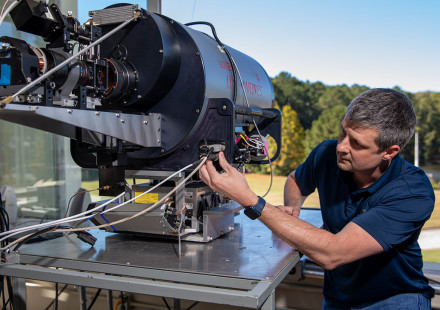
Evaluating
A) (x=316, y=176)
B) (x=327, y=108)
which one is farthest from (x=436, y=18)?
(x=316, y=176)

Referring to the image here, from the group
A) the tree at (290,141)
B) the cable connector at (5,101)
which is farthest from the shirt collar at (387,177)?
the tree at (290,141)

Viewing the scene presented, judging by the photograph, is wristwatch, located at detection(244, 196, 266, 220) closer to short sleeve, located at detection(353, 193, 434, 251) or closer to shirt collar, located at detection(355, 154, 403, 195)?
short sleeve, located at detection(353, 193, 434, 251)

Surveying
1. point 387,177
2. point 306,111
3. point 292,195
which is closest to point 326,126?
point 306,111

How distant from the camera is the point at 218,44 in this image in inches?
62.1

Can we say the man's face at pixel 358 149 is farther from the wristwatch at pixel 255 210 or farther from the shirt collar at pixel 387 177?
the wristwatch at pixel 255 210

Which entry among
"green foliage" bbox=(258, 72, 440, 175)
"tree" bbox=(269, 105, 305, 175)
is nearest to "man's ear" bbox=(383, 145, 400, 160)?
"green foliage" bbox=(258, 72, 440, 175)

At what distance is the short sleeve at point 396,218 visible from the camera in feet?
3.89

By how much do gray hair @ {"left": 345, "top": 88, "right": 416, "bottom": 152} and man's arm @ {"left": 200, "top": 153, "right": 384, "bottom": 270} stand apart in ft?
0.99

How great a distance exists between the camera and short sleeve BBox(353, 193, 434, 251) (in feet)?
3.89

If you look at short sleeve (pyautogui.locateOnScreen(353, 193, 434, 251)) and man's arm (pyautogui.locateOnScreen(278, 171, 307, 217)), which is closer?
short sleeve (pyautogui.locateOnScreen(353, 193, 434, 251))

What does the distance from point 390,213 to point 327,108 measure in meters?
Result: 3.04

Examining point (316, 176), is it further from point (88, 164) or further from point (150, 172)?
point (88, 164)

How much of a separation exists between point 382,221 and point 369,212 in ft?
0.15

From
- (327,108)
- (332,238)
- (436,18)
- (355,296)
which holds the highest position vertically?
(436,18)
